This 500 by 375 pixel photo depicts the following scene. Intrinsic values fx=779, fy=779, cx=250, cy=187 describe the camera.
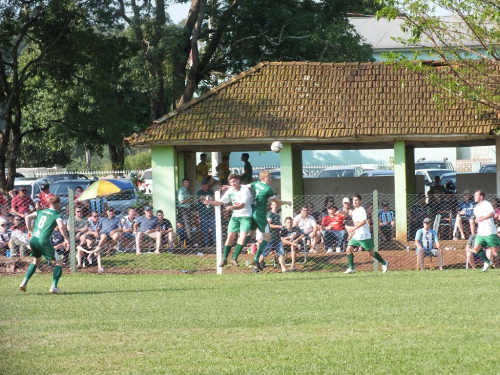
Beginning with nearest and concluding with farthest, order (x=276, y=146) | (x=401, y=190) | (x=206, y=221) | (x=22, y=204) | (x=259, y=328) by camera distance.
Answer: (x=259, y=328)
(x=206, y=221)
(x=22, y=204)
(x=276, y=146)
(x=401, y=190)

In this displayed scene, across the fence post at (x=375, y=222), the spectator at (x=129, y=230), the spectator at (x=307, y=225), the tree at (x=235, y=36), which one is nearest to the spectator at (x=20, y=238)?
the spectator at (x=129, y=230)

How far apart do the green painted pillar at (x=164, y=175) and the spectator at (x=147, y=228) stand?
2.07m

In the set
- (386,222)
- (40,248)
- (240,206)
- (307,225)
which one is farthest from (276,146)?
(40,248)

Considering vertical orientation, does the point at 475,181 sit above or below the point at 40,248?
above

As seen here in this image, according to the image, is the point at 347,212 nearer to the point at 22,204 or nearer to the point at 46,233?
the point at 46,233

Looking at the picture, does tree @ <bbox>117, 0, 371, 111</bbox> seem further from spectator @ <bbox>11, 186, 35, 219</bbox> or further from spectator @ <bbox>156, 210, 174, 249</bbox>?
spectator @ <bbox>156, 210, 174, 249</bbox>

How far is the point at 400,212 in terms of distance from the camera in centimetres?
1847

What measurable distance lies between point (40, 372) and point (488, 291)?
713cm

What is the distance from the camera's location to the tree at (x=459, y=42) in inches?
677

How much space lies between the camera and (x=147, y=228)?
680 inches

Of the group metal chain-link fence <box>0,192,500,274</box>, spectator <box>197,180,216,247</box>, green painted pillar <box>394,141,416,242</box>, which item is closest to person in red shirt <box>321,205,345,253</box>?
metal chain-link fence <box>0,192,500,274</box>

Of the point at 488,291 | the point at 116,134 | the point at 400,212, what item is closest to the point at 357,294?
the point at 488,291

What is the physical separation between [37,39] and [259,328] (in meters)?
17.0

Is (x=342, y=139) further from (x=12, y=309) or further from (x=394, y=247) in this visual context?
(x=12, y=309)
